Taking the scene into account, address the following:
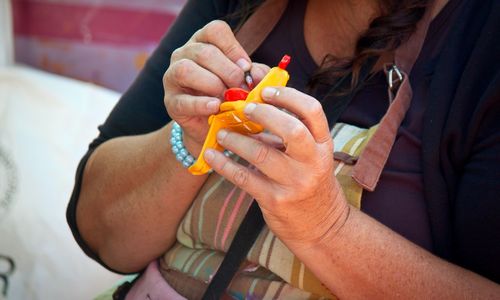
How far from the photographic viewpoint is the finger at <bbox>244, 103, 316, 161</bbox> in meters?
0.81

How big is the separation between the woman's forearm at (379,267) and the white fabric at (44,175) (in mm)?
1177

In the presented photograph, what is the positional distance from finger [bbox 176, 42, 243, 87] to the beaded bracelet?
0.17 metres

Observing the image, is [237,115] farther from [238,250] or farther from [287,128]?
[238,250]

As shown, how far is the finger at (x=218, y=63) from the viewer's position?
0.98 meters

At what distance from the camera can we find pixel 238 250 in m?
1.07

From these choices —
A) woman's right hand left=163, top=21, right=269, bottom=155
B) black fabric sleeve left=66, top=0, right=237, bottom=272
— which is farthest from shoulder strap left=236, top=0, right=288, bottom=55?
woman's right hand left=163, top=21, right=269, bottom=155

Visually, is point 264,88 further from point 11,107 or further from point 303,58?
point 11,107

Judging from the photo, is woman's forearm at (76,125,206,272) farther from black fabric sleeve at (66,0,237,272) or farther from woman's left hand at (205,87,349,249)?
woman's left hand at (205,87,349,249)

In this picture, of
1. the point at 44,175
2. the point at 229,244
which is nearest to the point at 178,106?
the point at 229,244

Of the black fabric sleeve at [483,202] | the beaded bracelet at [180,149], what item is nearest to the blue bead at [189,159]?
the beaded bracelet at [180,149]

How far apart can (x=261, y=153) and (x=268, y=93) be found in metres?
0.08

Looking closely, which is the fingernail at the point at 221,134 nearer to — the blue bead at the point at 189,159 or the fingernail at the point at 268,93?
the fingernail at the point at 268,93

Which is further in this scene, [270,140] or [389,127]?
[389,127]

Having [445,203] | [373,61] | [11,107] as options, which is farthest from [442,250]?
[11,107]
